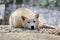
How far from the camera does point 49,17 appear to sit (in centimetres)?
666

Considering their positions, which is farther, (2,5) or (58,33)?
(2,5)

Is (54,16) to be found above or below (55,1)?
below

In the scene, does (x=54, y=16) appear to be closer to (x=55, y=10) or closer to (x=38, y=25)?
(x=55, y=10)

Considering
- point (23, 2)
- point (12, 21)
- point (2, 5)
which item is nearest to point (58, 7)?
point (23, 2)

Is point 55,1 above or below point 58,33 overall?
above

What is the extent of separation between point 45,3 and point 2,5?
137 cm

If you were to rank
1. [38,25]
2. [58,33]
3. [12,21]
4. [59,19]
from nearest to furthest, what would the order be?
[58,33], [38,25], [12,21], [59,19]

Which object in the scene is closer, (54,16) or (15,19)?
(15,19)

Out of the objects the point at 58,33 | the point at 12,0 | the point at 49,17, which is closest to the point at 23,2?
the point at 12,0

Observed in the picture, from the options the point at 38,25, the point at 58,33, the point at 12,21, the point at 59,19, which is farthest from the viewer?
the point at 59,19

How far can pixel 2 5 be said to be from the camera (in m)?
6.79

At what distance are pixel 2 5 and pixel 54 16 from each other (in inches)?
66.2

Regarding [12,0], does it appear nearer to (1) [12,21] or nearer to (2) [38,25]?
(1) [12,21]

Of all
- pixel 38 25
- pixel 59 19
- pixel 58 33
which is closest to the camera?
pixel 58 33
